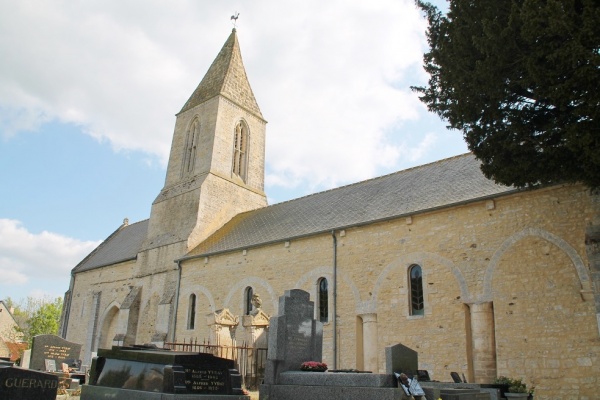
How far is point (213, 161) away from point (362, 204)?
11.3 m

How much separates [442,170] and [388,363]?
32.1ft

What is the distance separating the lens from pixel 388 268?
16.3 meters

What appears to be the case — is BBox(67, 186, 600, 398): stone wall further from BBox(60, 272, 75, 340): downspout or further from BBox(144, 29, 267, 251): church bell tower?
BBox(60, 272, 75, 340): downspout

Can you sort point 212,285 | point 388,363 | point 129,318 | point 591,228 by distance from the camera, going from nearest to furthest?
point 388,363 < point 591,228 < point 212,285 < point 129,318

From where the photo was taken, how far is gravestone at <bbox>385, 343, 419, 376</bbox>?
34.4 ft

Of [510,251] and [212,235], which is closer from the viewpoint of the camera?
[510,251]

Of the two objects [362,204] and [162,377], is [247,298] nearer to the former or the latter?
[362,204]

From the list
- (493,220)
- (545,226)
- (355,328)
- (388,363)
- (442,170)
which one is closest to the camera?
(388,363)

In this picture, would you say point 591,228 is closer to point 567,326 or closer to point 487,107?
point 567,326

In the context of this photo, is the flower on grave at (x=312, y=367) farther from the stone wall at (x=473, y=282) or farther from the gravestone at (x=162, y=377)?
the stone wall at (x=473, y=282)

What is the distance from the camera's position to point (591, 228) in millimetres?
11992

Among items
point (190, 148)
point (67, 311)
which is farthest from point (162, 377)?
point (67, 311)

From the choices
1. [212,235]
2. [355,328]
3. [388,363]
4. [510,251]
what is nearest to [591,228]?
[510,251]

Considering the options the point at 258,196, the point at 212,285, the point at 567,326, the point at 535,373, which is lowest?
the point at 535,373
